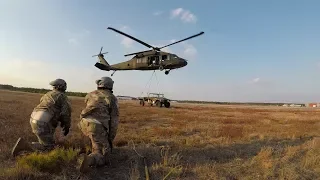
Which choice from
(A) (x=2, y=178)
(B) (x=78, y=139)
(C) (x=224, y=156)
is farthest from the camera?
(B) (x=78, y=139)

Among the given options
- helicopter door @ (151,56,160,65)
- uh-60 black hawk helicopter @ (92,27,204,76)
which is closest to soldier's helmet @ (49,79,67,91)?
uh-60 black hawk helicopter @ (92,27,204,76)

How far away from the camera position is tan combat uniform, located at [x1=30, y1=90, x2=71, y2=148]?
25.0ft

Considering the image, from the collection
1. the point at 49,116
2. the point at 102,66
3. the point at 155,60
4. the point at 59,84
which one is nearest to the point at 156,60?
the point at 155,60

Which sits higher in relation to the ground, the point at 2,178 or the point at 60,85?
the point at 60,85

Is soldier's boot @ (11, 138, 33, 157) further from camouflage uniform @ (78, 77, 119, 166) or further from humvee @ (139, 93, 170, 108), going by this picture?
humvee @ (139, 93, 170, 108)

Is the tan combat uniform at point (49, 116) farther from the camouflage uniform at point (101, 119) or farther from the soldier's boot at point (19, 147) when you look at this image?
the camouflage uniform at point (101, 119)

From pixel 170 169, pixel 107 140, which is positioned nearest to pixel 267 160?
pixel 170 169

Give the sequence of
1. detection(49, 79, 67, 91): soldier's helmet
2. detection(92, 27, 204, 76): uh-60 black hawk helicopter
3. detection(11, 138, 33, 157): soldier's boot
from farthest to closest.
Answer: detection(92, 27, 204, 76): uh-60 black hawk helicopter → detection(49, 79, 67, 91): soldier's helmet → detection(11, 138, 33, 157): soldier's boot

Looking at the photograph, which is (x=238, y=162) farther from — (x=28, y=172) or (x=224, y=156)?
(x=28, y=172)

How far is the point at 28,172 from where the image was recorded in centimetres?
565

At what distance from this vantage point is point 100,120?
7242 millimetres

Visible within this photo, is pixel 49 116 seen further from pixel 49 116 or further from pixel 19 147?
pixel 19 147

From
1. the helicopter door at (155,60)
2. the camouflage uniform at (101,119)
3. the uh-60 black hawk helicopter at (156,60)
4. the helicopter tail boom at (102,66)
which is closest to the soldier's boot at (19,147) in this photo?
the camouflage uniform at (101,119)

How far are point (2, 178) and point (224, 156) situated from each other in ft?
17.3
